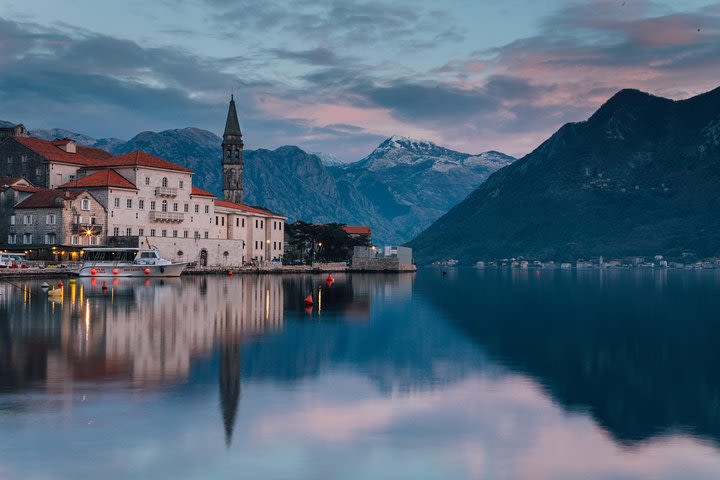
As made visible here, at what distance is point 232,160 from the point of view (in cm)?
15075

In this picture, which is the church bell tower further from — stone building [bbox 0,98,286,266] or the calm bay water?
the calm bay water

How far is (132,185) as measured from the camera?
107 meters

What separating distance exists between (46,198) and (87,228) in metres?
5.77

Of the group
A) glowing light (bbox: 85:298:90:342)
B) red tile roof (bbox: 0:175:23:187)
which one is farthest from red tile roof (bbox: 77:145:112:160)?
glowing light (bbox: 85:298:90:342)

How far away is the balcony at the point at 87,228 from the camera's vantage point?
99675 millimetres

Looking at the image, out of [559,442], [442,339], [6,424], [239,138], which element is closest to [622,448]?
[559,442]

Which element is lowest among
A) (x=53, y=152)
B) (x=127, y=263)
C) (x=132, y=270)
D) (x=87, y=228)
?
(x=132, y=270)

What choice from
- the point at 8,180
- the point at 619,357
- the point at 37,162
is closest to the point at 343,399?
the point at 619,357

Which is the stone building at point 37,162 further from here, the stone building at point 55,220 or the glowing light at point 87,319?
the glowing light at point 87,319

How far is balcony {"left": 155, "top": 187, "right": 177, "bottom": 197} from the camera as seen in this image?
110562 millimetres

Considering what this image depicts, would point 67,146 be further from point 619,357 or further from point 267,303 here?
point 619,357

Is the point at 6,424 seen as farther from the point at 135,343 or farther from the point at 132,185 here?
the point at 132,185

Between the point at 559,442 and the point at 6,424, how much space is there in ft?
40.0

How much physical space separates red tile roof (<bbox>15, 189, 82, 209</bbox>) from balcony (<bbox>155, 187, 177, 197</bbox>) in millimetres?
12424
